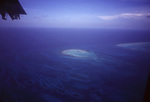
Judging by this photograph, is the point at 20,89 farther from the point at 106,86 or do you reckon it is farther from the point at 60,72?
the point at 106,86

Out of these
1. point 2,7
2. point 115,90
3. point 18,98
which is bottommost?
point 18,98

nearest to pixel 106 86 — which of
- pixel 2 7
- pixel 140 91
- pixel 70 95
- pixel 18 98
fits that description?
pixel 140 91

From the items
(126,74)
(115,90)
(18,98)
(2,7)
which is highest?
(2,7)

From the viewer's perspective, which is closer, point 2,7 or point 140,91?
point 2,7

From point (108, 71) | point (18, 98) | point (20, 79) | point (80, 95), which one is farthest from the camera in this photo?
point (108, 71)

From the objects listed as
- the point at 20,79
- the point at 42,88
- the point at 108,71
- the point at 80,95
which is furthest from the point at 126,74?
the point at 20,79

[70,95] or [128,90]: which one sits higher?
[128,90]

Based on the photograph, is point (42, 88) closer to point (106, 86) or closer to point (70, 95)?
point (70, 95)

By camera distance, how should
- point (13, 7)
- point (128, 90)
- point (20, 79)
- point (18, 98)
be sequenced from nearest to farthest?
point (13, 7)
point (18, 98)
point (128, 90)
point (20, 79)

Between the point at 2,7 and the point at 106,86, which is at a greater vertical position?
the point at 2,7
